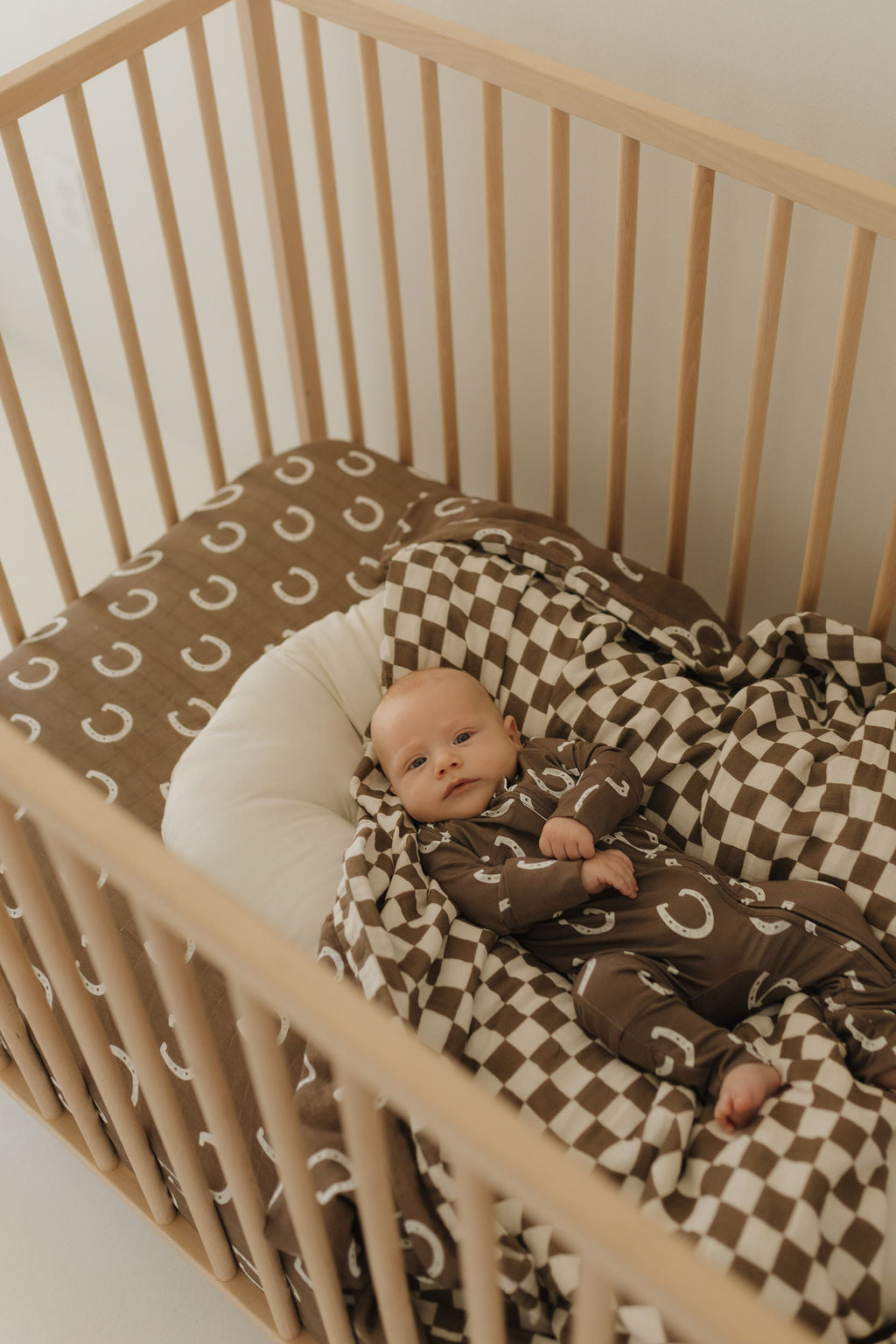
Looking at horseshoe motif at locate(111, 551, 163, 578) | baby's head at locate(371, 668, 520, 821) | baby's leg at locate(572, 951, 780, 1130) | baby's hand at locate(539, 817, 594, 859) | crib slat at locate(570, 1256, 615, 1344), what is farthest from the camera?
horseshoe motif at locate(111, 551, 163, 578)

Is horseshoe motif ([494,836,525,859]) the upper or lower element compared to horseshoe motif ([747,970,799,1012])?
upper

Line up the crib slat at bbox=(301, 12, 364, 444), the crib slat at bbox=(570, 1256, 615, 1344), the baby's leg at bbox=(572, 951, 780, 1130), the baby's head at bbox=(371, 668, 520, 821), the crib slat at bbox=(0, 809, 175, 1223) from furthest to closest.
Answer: the crib slat at bbox=(301, 12, 364, 444) < the baby's head at bbox=(371, 668, 520, 821) < the baby's leg at bbox=(572, 951, 780, 1130) < the crib slat at bbox=(0, 809, 175, 1223) < the crib slat at bbox=(570, 1256, 615, 1344)

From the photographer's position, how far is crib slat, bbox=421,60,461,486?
4.46ft

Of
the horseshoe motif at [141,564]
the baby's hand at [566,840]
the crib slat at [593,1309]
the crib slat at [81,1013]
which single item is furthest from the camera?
the horseshoe motif at [141,564]

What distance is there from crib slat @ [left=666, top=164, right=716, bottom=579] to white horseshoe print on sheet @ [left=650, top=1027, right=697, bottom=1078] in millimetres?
617

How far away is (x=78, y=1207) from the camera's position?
1376 mm

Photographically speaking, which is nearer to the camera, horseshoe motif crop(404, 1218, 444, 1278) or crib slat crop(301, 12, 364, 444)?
horseshoe motif crop(404, 1218, 444, 1278)

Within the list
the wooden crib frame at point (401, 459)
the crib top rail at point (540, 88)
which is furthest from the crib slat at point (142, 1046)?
the crib top rail at point (540, 88)

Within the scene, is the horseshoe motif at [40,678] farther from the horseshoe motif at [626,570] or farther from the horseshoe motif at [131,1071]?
the horseshoe motif at [626,570]

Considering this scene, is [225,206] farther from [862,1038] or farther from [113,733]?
[862,1038]

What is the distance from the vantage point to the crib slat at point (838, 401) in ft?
3.77

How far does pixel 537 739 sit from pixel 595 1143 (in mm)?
406

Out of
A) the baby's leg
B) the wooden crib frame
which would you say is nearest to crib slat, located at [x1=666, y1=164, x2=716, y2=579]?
the wooden crib frame

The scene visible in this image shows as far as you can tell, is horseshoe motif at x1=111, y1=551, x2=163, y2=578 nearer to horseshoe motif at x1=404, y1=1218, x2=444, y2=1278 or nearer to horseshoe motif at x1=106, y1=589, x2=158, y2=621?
horseshoe motif at x1=106, y1=589, x2=158, y2=621
